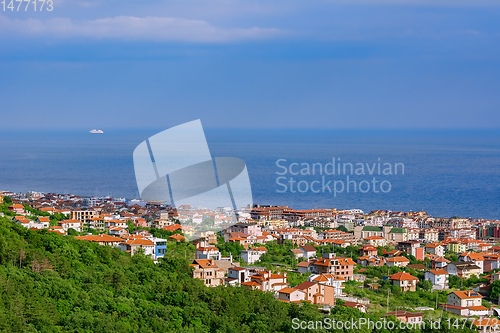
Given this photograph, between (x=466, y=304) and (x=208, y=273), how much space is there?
309 cm

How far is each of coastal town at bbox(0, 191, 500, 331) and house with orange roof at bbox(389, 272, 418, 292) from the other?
0.01 m

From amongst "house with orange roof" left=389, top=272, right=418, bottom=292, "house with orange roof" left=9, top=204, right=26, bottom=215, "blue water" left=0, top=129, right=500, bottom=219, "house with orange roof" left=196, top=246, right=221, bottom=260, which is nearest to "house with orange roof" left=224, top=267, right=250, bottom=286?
"house with orange roof" left=196, top=246, right=221, bottom=260

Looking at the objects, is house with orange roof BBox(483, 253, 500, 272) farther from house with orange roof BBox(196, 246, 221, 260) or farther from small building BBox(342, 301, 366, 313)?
house with orange roof BBox(196, 246, 221, 260)

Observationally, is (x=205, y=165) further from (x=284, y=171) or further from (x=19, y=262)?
(x=284, y=171)

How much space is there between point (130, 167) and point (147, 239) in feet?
68.1

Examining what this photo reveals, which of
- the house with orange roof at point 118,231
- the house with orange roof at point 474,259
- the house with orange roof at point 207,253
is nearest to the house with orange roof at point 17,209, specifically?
the house with orange roof at point 118,231

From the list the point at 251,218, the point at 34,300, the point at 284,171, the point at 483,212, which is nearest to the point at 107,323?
the point at 34,300

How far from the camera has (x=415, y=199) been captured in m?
21.9

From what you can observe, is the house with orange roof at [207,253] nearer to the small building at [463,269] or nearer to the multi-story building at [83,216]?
the small building at [463,269]

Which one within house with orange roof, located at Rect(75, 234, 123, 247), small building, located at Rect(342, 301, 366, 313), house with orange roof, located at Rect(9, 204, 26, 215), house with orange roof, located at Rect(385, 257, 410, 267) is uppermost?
house with orange roof, located at Rect(9, 204, 26, 215)

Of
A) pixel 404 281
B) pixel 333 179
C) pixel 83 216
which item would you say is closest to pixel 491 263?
pixel 404 281

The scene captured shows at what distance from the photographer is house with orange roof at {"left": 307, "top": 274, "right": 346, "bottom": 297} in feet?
25.4

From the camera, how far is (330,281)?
314 inches

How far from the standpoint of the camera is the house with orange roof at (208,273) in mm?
7551
